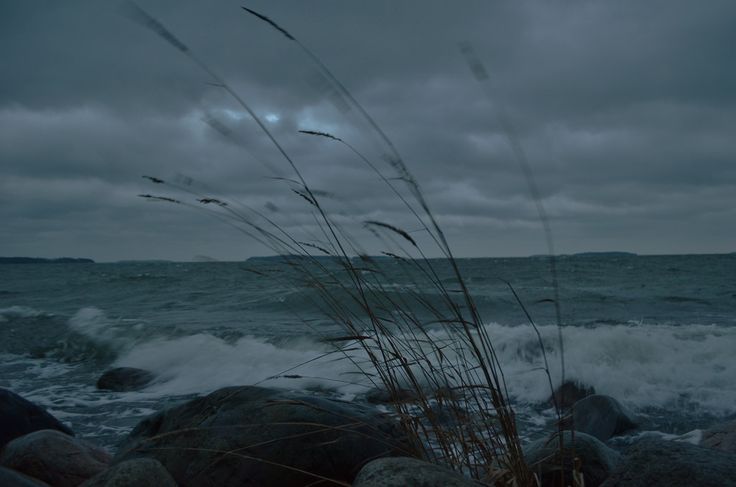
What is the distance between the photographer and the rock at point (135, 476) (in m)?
2.15

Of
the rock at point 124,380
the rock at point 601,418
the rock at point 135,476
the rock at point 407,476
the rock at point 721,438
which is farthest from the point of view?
the rock at point 124,380

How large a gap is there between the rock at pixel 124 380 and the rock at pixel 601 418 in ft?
19.5

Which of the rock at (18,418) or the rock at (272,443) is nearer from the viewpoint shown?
the rock at (272,443)

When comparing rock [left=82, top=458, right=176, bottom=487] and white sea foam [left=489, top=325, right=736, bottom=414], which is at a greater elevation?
rock [left=82, top=458, right=176, bottom=487]

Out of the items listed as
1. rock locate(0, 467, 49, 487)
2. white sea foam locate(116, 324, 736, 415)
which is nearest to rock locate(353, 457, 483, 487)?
rock locate(0, 467, 49, 487)

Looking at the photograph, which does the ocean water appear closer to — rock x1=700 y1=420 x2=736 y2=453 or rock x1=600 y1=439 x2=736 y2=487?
rock x1=600 y1=439 x2=736 y2=487

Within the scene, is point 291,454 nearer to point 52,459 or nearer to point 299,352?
point 52,459

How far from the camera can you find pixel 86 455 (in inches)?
147

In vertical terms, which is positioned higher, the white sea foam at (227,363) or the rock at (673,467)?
the rock at (673,467)

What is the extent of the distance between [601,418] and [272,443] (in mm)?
3918

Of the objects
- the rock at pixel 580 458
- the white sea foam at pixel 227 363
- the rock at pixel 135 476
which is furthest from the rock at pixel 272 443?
the white sea foam at pixel 227 363

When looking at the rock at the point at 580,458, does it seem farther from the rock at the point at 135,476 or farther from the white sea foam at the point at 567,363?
the white sea foam at the point at 567,363

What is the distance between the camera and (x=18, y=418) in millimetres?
4441

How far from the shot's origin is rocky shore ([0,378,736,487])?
1.73 metres
